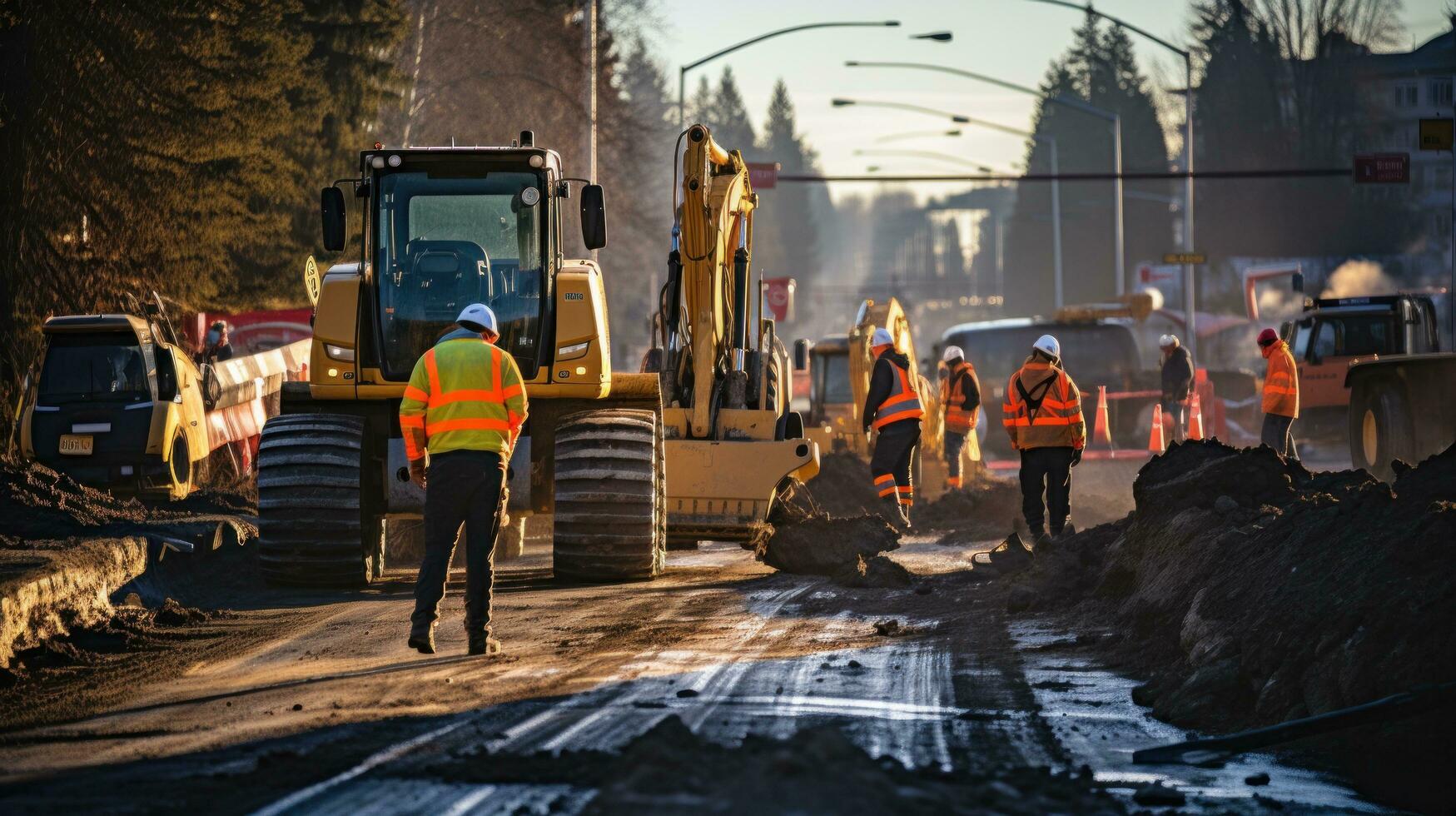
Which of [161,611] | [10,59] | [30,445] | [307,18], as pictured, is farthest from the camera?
[307,18]

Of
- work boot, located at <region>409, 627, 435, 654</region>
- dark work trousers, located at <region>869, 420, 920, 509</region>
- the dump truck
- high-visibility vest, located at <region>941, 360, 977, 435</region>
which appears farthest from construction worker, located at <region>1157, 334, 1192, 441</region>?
work boot, located at <region>409, 627, 435, 654</region>

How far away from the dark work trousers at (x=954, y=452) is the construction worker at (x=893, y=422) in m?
4.84

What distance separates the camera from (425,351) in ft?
44.4

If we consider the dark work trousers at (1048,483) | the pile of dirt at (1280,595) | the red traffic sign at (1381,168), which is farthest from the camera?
the red traffic sign at (1381,168)

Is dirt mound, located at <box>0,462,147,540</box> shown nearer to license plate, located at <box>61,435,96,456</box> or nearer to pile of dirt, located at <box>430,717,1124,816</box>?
license plate, located at <box>61,435,96,456</box>

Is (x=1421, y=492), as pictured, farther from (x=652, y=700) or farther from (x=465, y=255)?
(x=465, y=255)

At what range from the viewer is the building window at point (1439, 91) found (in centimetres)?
8281

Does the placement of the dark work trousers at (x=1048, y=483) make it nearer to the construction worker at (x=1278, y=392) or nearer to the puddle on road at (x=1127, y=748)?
the construction worker at (x=1278, y=392)

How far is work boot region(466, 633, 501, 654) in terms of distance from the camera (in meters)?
10.1

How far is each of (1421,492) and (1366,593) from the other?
1.41 metres

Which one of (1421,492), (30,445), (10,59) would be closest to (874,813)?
(1421,492)

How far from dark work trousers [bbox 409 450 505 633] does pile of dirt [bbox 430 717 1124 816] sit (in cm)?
304

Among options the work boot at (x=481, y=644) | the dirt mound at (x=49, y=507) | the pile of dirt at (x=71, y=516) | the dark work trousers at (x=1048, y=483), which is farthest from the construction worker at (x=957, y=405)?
the work boot at (x=481, y=644)

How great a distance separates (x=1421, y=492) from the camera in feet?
32.1
